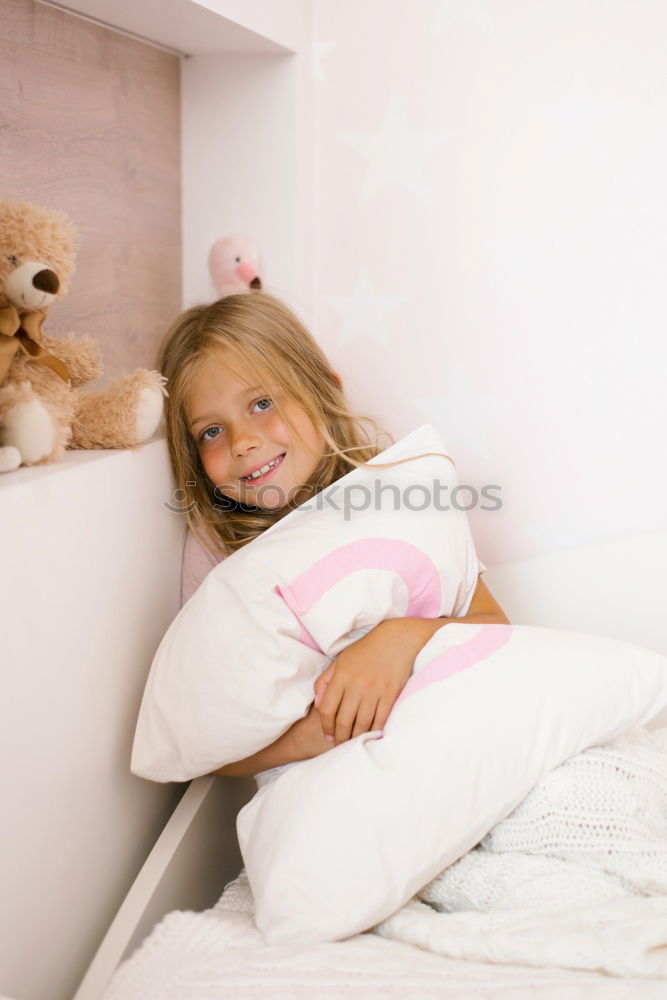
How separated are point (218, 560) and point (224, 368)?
283 millimetres

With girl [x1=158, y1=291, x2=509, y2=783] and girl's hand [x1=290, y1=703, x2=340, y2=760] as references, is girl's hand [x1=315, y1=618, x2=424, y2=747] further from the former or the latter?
girl [x1=158, y1=291, x2=509, y2=783]

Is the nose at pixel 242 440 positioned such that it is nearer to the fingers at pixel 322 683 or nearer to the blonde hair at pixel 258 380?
the blonde hair at pixel 258 380

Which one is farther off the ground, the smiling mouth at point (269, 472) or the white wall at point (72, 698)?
the smiling mouth at point (269, 472)

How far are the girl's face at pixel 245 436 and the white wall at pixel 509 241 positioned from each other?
382 mm

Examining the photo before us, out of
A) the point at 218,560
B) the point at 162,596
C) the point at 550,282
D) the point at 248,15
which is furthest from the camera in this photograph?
the point at 550,282

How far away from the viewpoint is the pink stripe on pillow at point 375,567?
96cm

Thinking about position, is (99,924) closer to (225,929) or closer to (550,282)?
(225,929)

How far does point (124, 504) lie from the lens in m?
0.97

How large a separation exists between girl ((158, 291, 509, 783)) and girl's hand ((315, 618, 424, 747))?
22 centimetres

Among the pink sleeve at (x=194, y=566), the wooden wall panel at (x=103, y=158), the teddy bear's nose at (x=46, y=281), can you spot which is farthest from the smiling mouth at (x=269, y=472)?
the teddy bear's nose at (x=46, y=281)

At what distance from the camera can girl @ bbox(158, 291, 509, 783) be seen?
1.26m

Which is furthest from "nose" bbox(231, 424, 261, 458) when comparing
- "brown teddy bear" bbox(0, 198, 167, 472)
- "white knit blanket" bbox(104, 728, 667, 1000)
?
"white knit blanket" bbox(104, 728, 667, 1000)

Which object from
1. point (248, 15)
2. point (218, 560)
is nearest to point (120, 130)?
point (248, 15)

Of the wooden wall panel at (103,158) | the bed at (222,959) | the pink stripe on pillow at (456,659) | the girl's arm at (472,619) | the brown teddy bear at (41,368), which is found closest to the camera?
the bed at (222,959)
